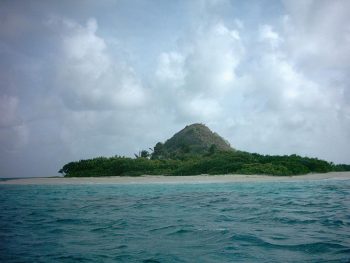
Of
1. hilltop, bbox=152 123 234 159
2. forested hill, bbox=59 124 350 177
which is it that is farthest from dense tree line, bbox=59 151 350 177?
hilltop, bbox=152 123 234 159

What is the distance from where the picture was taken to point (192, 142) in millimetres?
55594

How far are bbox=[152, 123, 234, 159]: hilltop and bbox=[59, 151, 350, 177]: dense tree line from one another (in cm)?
1370

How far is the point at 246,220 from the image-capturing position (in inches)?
312

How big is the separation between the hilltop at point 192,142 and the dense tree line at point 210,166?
1370cm

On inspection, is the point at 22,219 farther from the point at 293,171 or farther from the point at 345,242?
the point at 293,171

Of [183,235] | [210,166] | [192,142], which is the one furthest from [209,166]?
[183,235]

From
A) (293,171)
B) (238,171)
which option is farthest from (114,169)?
(293,171)

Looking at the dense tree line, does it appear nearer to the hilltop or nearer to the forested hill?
the forested hill

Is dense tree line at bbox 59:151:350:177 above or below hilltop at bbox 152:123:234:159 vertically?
below

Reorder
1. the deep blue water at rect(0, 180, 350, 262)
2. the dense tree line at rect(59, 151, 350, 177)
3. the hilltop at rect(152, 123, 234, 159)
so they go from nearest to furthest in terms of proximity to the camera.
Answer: the deep blue water at rect(0, 180, 350, 262) → the dense tree line at rect(59, 151, 350, 177) → the hilltop at rect(152, 123, 234, 159)

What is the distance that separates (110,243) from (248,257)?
2.48m

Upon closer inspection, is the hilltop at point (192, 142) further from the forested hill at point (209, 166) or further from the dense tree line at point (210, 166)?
the dense tree line at point (210, 166)

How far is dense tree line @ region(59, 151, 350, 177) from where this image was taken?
30605 millimetres

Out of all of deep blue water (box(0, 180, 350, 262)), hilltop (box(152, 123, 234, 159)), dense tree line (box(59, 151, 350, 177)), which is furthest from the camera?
hilltop (box(152, 123, 234, 159))
